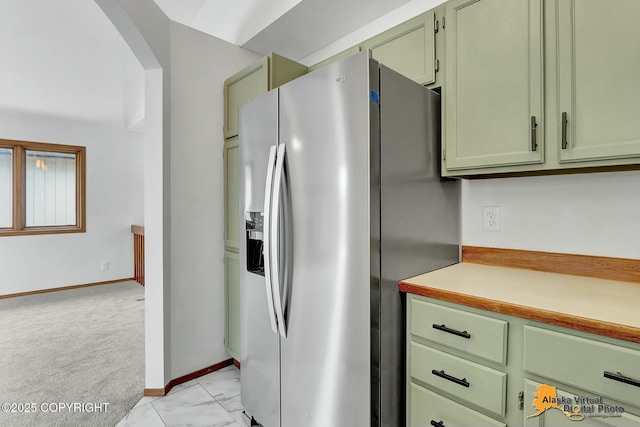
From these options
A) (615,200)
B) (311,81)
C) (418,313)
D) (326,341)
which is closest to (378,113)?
(311,81)

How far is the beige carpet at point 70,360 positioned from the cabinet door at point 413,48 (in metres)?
2.54

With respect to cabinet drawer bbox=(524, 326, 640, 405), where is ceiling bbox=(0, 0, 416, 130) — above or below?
above

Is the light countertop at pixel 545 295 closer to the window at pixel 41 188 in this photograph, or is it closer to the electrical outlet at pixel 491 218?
the electrical outlet at pixel 491 218

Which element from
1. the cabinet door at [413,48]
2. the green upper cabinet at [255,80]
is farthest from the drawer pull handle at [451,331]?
the green upper cabinet at [255,80]

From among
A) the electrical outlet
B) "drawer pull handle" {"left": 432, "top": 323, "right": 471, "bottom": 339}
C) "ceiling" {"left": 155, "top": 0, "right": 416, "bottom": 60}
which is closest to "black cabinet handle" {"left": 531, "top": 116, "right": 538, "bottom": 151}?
the electrical outlet

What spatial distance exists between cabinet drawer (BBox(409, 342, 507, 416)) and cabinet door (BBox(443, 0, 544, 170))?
822mm

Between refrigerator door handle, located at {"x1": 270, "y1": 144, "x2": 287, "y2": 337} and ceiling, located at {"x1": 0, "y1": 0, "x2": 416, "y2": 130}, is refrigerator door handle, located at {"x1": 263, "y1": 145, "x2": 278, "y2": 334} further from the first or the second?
ceiling, located at {"x1": 0, "y1": 0, "x2": 416, "y2": 130}

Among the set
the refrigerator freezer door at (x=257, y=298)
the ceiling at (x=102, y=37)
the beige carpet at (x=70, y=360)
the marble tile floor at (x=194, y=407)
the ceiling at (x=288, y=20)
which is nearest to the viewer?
the refrigerator freezer door at (x=257, y=298)

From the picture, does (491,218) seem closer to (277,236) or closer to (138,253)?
(277,236)

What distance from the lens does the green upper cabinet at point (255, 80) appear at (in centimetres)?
210

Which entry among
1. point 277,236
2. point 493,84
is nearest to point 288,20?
point 493,84

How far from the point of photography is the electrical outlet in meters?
1.68

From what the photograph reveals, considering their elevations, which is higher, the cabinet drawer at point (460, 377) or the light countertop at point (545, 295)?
the light countertop at point (545, 295)

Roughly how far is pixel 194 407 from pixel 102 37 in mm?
2966
